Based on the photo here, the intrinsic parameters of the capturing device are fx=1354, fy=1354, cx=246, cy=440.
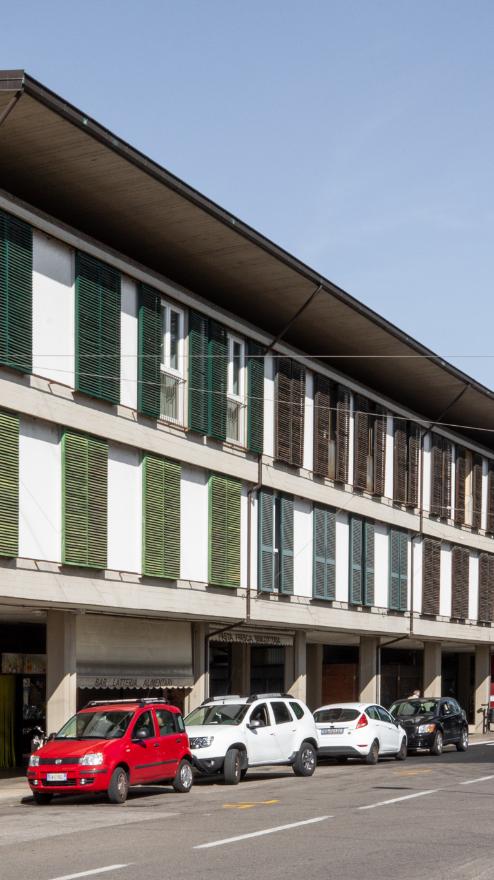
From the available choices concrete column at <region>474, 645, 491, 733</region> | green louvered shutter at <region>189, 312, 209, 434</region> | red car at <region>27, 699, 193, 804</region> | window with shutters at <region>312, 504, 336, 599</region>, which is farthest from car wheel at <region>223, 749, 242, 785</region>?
concrete column at <region>474, 645, 491, 733</region>

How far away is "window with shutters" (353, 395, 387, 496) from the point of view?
4281cm

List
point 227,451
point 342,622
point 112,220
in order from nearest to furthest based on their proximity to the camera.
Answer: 1. point 112,220
2. point 227,451
3. point 342,622

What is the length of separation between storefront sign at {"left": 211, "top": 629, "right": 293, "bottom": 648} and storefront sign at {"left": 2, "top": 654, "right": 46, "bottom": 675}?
4.73 metres

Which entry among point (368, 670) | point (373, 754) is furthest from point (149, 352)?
point (368, 670)

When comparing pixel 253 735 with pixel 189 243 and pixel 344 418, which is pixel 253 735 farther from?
pixel 344 418

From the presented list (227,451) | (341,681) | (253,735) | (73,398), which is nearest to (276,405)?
(227,451)

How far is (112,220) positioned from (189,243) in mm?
2494

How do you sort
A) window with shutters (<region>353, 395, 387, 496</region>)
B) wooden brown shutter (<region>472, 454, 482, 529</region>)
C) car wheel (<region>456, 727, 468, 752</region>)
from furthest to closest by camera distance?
wooden brown shutter (<region>472, 454, 482, 529</region>)
window with shutters (<region>353, 395, 387, 496</region>)
car wheel (<region>456, 727, 468, 752</region>)

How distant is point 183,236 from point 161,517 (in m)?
6.64

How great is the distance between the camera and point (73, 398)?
2816cm

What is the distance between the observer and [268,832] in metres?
17.2

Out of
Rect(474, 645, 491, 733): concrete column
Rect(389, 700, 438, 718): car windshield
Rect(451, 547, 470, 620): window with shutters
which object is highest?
Rect(451, 547, 470, 620): window with shutters

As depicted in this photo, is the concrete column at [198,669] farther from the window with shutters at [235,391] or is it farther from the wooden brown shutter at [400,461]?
the wooden brown shutter at [400,461]

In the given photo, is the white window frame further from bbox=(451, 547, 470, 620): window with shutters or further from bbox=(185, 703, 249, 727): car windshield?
bbox=(451, 547, 470, 620): window with shutters
